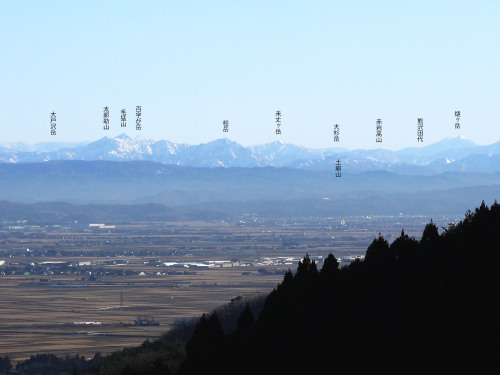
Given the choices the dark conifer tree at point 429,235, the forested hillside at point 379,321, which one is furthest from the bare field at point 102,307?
the forested hillside at point 379,321

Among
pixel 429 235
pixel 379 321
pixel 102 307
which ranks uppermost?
pixel 429 235

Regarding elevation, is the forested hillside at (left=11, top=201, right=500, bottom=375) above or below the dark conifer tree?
below

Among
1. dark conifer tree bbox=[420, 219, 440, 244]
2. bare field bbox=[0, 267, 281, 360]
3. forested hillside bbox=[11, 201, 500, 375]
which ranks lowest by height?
bare field bbox=[0, 267, 281, 360]

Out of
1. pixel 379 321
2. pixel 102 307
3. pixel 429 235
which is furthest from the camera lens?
pixel 102 307

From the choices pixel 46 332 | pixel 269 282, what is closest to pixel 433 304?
pixel 46 332

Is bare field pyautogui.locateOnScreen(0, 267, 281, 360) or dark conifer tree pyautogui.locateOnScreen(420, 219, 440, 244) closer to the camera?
dark conifer tree pyautogui.locateOnScreen(420, 219, 440, 244)

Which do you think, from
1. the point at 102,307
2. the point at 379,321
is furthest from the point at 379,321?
the point at 102,307

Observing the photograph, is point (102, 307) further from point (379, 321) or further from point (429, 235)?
point (379, 321)

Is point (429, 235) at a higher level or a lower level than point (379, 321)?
higher

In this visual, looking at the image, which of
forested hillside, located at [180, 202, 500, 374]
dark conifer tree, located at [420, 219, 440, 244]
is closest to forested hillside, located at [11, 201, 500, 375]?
forested hillside, located at [180, 202, 500, 374]

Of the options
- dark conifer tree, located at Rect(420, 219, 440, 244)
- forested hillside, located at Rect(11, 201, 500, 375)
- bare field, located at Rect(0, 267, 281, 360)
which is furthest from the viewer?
bare field, located at Rect(0, 267, 281, 360)

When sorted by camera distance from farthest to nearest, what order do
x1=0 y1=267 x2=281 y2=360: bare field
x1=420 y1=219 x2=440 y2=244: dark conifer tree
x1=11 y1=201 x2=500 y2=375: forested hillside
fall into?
1. x1=0 y1=267 x2=281 y2=360: bare field
2. x1=420 y1=219 x2=440 y2=244: dark conifer tree
3. x1=11 y1=201 x2=500 y2=375: forested hillside

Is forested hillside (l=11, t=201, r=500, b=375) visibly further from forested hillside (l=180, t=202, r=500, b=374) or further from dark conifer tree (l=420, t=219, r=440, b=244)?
dark conifer tree (l=420, t=219, r=440, b=244)
